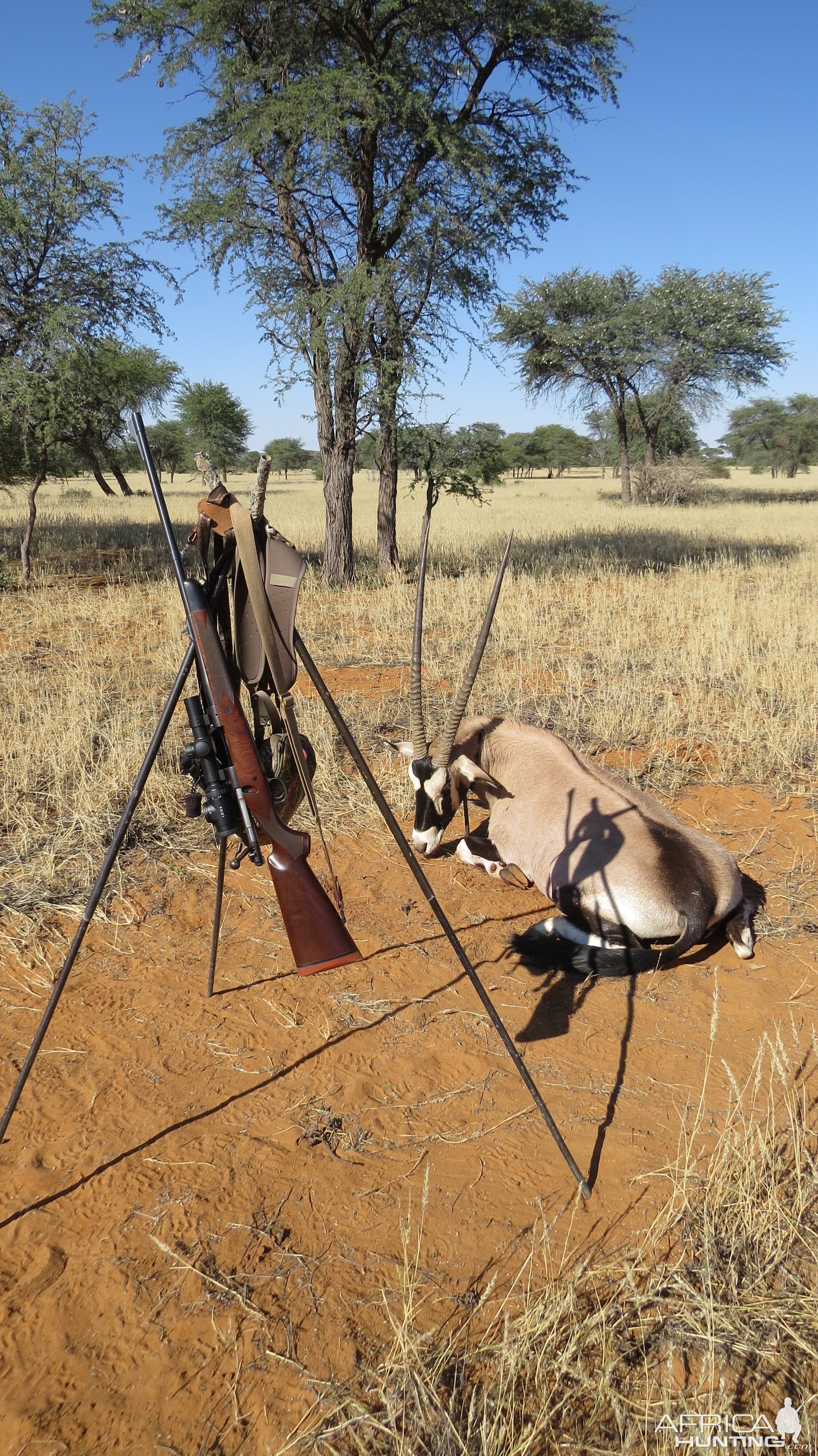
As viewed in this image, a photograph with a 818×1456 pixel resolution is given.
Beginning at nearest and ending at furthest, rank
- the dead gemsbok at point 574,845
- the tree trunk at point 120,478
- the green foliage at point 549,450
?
the dead gemsbok at point 574,845 < the tree trunk at point 120,478 < the green foliage at point 549,450

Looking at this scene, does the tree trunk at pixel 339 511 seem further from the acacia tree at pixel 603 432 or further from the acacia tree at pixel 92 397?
the acacia tree at pixel 603 432

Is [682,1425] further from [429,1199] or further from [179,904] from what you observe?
[179,904]

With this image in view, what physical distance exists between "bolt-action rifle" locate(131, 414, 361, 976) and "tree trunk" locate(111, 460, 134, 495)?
2340 centimetres

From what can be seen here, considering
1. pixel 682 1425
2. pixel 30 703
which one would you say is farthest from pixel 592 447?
pixel 682 1425

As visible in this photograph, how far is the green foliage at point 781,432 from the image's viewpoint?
5938 cm

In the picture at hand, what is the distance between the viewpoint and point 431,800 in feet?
15.8

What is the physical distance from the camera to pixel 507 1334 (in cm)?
213

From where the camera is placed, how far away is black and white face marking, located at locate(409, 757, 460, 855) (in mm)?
4785

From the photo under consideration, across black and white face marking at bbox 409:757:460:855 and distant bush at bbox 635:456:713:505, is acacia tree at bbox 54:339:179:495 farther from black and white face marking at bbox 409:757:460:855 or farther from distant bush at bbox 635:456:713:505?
distant bush at bbox 635:456:713:505

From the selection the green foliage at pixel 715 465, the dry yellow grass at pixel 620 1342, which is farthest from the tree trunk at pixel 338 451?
the green foliage at pixel 715 465

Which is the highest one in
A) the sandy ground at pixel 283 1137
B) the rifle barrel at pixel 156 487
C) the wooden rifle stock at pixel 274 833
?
the rifle barrel at pixel 156 487

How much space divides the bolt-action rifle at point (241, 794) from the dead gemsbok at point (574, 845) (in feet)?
3.97

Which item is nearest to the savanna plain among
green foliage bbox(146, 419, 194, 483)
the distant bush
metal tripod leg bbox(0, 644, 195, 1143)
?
metal tripod leg bbox(0, 644, 195, 1143)

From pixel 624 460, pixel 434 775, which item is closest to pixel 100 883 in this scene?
pixel 434 775
